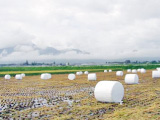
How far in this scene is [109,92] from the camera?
1376cm

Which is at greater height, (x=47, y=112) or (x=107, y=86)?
(x=107, y=86)

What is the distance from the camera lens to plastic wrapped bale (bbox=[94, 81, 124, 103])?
13845mm

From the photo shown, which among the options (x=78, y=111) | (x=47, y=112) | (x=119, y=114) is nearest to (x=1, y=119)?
(x=47, y=112)

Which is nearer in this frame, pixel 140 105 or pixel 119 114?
pixel 119 114

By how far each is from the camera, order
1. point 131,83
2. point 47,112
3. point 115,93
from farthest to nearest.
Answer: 1. point 131,83
2. point 115,93
3. point 47,112

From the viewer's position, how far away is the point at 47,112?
11875mm

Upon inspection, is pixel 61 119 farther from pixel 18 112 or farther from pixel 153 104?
pixel 153 104

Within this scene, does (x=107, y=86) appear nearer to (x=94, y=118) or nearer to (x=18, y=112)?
(x=94, y=118)

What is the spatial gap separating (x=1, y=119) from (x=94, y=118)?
164 inches

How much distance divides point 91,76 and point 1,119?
73.7 feet

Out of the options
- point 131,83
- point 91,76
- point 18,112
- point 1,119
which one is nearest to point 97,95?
point 18,112

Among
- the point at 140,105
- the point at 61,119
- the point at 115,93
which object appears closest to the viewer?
the point at 61,119

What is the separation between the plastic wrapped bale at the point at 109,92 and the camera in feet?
45.4

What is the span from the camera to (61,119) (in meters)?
10.3
